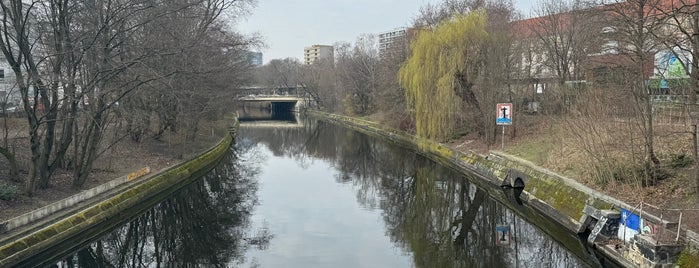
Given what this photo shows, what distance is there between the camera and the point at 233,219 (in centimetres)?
1791

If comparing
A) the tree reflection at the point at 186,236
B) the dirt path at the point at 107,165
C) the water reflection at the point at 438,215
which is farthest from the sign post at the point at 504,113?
the dirt path at the point at 107,165

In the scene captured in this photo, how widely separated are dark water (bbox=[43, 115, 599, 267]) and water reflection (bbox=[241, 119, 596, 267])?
0.05m

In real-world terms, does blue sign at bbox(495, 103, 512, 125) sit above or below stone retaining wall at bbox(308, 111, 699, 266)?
above

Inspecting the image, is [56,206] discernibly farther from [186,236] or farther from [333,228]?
[333,228]

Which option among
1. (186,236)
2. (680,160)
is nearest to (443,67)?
(680,160)

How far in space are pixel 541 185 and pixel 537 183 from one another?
0.47 meters

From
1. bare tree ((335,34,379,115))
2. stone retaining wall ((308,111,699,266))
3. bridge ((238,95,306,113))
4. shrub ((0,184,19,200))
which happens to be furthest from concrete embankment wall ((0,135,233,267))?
bridge ((238,95,306,113))

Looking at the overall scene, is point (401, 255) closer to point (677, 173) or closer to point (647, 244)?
point (647, 244)

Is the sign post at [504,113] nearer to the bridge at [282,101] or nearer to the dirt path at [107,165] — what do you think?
the dirt path at [107,165]

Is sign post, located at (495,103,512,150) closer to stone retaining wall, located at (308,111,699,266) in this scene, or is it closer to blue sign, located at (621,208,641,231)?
stone retaining wall, located at (308,111,699,266)

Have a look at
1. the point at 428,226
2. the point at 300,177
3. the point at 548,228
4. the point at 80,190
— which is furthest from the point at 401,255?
the point at 300,177

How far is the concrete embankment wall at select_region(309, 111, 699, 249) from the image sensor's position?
1428cm

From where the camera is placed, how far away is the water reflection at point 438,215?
13.4 m

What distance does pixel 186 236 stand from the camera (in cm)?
1581
